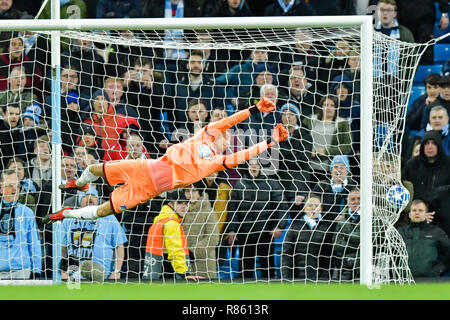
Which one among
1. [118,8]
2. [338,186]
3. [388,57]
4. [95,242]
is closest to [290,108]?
[338,186]

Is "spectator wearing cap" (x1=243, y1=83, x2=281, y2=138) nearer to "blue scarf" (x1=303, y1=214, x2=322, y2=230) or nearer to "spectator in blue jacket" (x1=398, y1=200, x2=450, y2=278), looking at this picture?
"blue scarf" (x1=303, y1=214, x2=322, y2=230)

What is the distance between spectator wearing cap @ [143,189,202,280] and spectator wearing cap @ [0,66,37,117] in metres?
1.76

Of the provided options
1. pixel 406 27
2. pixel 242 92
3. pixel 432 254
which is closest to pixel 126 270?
pixel 242 92

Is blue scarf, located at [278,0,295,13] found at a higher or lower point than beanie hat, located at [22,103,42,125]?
higher

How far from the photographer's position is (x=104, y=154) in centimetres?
966

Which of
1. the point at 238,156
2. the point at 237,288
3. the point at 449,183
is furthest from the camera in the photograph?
the point at 449,183

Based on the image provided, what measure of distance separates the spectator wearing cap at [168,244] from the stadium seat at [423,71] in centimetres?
312

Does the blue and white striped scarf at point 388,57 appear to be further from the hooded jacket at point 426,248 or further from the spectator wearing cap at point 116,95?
the spectator wearing cap at point 116,95

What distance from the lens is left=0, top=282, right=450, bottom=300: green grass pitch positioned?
684 cm

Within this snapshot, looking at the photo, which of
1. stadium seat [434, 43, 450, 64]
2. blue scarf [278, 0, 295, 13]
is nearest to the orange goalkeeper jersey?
blue scarf [278, 0, 295, 13]

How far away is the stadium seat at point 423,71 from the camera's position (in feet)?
35.8

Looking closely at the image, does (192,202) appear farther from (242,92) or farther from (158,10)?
(158,10)

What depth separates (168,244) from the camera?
363 inches

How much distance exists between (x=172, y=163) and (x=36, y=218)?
1941 millimetres
